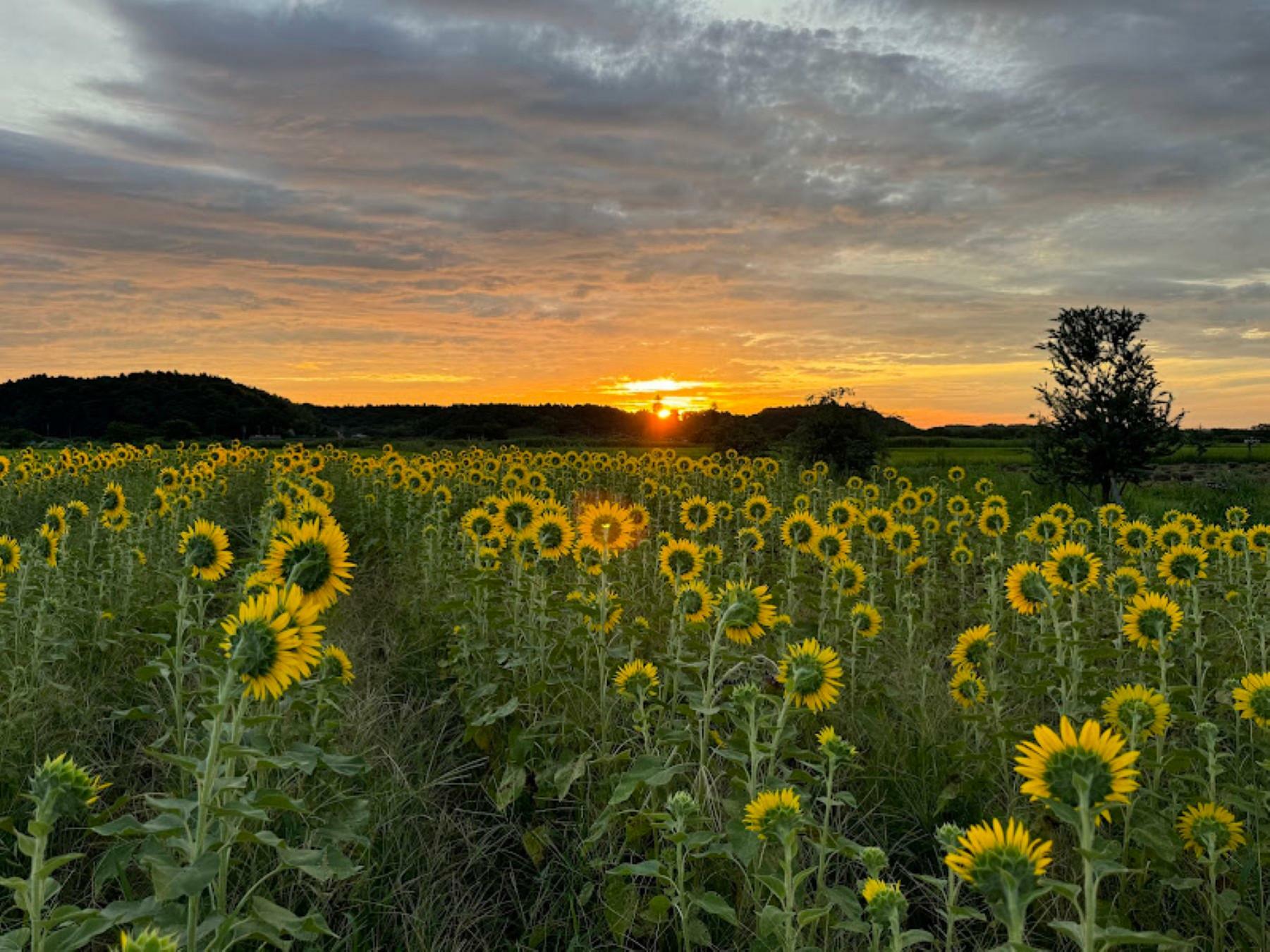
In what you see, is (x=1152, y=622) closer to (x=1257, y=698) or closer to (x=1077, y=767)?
(x=1257, y=698)

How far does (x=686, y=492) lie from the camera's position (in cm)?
1413

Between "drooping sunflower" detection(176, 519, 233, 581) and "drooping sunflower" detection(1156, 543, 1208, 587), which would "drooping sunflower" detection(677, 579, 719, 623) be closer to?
"drooping sunflower" detection(176, 519, 233, 581)

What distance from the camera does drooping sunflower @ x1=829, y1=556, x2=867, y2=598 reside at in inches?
260

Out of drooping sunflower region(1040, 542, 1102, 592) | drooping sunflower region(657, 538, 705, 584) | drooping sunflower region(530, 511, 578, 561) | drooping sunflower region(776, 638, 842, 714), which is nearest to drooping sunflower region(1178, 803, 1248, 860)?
drooping sunflower region(776, 638, 842, 714)

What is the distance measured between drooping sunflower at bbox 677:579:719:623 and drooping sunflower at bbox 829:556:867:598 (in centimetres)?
222

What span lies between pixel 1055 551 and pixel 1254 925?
2610 mm

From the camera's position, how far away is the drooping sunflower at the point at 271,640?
2.32 metres

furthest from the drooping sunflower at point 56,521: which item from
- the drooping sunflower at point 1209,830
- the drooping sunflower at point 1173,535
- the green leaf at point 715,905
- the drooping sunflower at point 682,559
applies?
the drooping sunflower at point 1173,535

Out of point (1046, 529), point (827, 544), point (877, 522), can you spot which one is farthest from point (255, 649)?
point (1046, 529)

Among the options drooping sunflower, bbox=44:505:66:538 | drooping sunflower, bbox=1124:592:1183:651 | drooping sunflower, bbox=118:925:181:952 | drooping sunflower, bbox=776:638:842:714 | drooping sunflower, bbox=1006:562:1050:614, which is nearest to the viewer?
drooping sunflower, bbox=118:925:181:952

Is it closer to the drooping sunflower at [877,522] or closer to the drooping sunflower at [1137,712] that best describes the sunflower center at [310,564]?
the drooping sunflower at [1137,712]

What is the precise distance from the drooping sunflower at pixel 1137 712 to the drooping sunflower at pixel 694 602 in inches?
78.2

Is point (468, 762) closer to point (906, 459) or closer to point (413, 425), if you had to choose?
point (906, 459)

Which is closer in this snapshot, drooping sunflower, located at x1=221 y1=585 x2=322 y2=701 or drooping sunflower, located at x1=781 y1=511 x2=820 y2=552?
drooping sunflower, located at x1=221 y1=585 x2=322 y2=701
